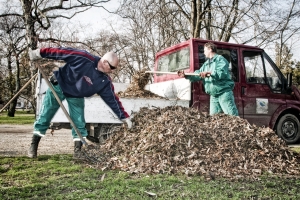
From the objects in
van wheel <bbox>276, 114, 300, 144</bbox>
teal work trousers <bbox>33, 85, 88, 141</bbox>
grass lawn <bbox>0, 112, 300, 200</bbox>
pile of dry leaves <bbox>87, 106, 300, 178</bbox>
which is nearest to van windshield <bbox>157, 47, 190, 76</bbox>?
pile of dry leaves <bbox>87, 106, 300, 178</bbox>

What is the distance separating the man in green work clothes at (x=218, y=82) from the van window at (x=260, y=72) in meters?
1.51

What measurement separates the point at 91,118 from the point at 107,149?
0.92 metres

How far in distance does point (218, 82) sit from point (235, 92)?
124 centimetres

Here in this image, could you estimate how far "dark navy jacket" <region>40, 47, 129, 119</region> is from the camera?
4.73 meters

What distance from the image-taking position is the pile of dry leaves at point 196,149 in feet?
13.7

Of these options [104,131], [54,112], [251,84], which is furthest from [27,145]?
[251,84]

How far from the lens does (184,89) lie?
6.70m

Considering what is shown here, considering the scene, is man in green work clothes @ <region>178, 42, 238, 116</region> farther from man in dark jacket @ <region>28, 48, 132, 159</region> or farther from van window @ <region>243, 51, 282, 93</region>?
man in dark jacket @ <region>28, 48, 132, 159</region>

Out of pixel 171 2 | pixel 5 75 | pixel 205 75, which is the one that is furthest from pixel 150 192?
pixel 5 75

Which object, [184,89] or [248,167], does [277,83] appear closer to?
[184,89]

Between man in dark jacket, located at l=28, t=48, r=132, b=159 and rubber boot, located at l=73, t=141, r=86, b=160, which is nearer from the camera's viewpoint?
man in dark jacket, located at l=28, t=48, r=132, b=159

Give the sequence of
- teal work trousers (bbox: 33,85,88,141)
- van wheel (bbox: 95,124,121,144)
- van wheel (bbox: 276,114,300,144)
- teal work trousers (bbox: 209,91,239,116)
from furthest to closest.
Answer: van wheel (bbox: 276,114,300,144), teal work trousers (bbox: 209,91,239,116), van wheel (bbox: 95,124,121,144), teal work trousers (bbox: 33,85,88,141)

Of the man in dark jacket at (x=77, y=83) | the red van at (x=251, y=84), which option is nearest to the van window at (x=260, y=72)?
the red van at (x=251, y=84)

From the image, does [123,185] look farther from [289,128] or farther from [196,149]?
[289,128]
